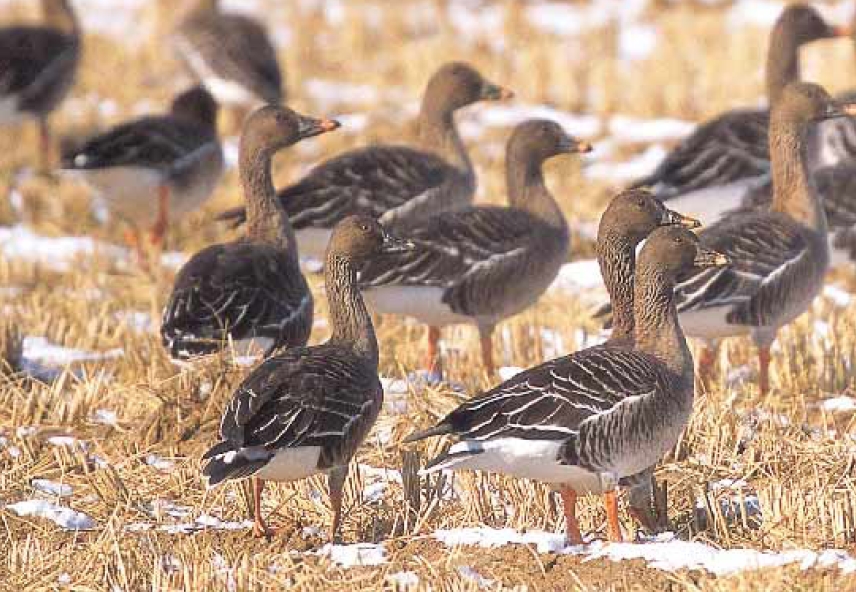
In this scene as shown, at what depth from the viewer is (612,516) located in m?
7.59

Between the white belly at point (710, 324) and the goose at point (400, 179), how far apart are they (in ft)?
7.51

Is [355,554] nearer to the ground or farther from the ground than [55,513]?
nearer to the ground

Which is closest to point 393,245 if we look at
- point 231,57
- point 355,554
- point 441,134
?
point 355,554

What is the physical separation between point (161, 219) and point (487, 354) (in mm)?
4655

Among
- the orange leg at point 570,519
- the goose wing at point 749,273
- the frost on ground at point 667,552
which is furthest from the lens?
the goose wing at point 749,273

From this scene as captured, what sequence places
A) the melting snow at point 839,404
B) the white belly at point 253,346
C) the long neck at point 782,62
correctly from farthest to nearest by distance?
the long neck at point 782,62
the melting snow at point 839,404
the white belly at point 253,346

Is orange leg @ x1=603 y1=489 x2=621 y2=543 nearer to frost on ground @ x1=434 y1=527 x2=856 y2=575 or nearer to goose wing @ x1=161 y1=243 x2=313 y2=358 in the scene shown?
frost on ground @ x1=434 y1=527 x2=856 y2=575

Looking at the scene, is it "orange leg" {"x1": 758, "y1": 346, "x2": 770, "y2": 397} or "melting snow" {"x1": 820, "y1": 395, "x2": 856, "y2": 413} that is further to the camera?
"orange leg" {"x1": 758, "y1": 346, "x2": 770, "y2": 397}

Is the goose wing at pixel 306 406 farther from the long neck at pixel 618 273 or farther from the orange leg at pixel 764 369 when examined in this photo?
the orange leg at pixel 764 369

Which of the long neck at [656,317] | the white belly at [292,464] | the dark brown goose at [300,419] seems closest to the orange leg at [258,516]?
the dark brown goose at [300,419]

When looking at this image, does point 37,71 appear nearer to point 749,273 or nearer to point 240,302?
point 240,302

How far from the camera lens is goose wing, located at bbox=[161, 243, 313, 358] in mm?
9891

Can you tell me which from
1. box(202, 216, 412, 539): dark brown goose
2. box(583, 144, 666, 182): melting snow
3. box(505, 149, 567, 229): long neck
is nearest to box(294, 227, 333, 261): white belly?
box(505, 149, 567, 229): long neck

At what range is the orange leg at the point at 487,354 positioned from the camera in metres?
11.1
